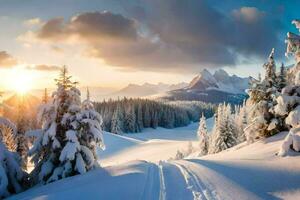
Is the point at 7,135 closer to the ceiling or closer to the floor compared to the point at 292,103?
closer to the floor

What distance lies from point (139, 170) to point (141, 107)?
126 meters

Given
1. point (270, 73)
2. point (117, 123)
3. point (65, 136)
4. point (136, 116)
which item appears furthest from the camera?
point (136, 116)

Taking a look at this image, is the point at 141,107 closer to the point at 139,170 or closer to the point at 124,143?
the point at 124,143

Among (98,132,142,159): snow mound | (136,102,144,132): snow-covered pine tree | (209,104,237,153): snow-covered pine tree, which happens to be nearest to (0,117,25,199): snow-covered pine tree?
(209,104,237,153): snow-covered pine tree

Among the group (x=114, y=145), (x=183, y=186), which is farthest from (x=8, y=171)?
(x=114, y=145)

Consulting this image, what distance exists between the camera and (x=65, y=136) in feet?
73.4

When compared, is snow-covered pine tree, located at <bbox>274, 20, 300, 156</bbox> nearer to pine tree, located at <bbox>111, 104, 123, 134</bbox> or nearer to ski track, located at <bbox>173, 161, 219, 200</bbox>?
ski track, located at <bbox>173, 161, 219, 200</bbox>

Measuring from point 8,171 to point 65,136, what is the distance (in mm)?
3992

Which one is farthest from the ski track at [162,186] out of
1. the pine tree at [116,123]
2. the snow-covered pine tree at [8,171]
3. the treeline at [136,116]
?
the treeline at [136,116]

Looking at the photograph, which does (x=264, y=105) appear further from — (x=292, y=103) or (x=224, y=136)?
(x=224, y=136)

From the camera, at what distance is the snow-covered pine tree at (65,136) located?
2166 cm

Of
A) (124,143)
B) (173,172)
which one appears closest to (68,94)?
(173,172)

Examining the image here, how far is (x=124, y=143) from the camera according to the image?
3691 inches

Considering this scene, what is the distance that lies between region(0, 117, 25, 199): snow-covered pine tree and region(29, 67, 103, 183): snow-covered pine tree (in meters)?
1.48
